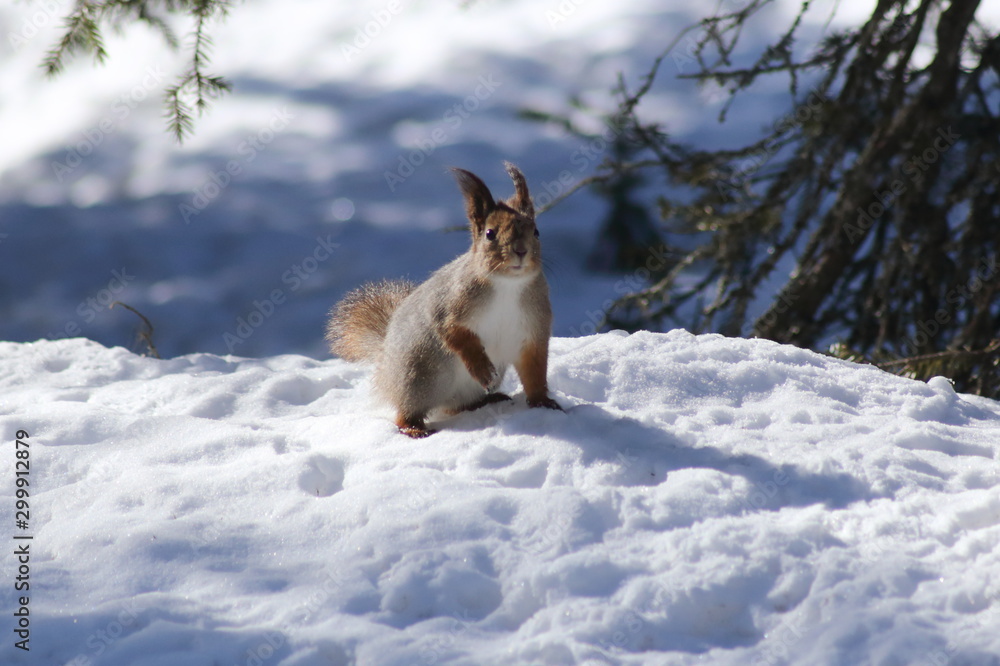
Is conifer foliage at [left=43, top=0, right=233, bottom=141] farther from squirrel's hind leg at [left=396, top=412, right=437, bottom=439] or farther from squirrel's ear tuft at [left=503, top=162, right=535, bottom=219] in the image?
squirrel's hind leg at [left=396, top=412, right=437, bottom=439]

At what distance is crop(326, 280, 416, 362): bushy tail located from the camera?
4.43 metres

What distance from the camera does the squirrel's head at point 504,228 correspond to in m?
3.35

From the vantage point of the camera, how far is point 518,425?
3.43 m

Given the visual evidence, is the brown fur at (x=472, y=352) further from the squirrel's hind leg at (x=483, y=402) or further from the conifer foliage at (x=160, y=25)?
the conifer foliage at (x=160, y=25)

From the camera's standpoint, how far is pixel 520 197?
3537 mm

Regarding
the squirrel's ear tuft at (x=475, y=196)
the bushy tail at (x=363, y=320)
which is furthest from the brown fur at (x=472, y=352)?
the bushy tail at (x=363, y=320)

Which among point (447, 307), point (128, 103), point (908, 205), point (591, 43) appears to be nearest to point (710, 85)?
point (908, 205)

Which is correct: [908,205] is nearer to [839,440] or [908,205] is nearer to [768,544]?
[839,440]

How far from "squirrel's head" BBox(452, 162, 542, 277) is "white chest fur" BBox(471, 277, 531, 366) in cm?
9

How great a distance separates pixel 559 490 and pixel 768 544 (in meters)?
0.66

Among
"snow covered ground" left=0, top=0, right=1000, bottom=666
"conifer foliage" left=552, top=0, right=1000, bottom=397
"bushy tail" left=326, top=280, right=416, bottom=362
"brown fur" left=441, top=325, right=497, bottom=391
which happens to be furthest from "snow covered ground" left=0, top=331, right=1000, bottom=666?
"conifer foliage" left=552, top=0, right=1000, bottom=397

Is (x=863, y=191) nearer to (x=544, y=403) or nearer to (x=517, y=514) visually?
(x=544, y=403)

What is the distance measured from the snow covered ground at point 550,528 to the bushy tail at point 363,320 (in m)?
0.59

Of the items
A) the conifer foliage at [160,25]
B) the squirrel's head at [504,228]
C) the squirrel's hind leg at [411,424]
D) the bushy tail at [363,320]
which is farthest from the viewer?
the bushy tail at [363,320]
